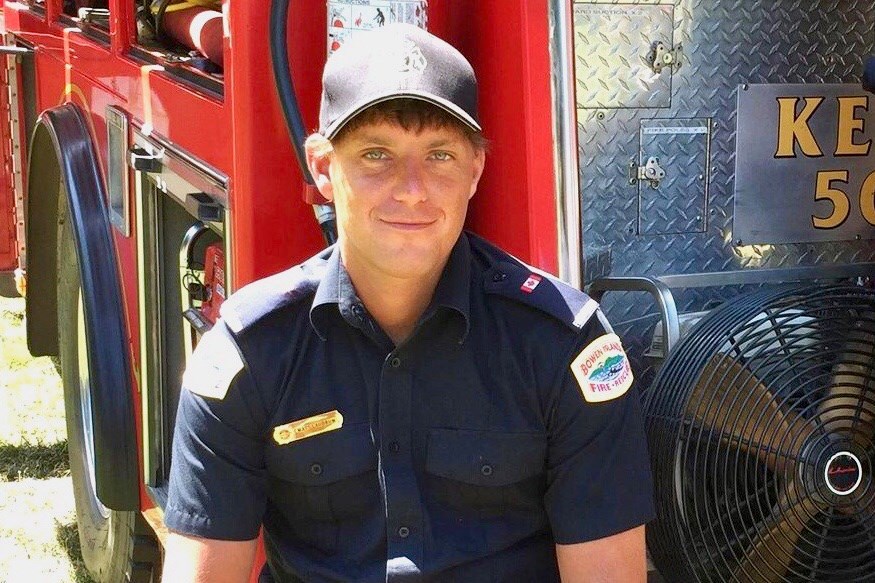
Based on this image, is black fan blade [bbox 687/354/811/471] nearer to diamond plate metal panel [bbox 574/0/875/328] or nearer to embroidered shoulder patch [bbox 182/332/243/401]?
diamond plate metal panel [bbox 574/0/875/328]

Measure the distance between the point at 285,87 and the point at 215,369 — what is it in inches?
18.3

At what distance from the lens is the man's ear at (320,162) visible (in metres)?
1.67

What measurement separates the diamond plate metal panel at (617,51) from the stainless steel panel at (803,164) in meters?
0.24

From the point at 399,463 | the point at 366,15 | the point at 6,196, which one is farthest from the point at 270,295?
the point at 6,196

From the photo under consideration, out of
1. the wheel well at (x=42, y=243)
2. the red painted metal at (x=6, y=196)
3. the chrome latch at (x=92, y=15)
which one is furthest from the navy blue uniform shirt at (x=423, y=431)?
the red painted metal at (x=6, y=196)

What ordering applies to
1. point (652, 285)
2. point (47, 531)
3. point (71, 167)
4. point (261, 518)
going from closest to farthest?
1. point (261, 518)
2. point (652, 285)
3. point (71, 167)
4. point (47, 531)

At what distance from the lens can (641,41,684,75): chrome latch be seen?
2496mm

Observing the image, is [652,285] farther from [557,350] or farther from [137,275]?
[137,275]

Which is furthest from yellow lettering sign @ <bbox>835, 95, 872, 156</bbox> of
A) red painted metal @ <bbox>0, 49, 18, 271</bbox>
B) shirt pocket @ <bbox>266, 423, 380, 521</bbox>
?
red painted metal @ <bbox>0, 49, 18, 271</bbox>

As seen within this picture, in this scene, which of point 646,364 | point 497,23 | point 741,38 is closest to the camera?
point 497,23

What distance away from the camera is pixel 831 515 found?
6.64ft

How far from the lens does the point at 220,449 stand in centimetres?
167

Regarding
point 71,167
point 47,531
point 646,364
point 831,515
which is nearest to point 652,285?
point 646,364

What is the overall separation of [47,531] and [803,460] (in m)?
2.74
